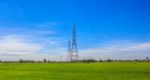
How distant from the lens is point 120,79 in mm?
31734

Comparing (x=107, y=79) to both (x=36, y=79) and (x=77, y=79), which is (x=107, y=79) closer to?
(x=77, y=79)

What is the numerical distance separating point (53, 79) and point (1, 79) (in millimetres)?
5117

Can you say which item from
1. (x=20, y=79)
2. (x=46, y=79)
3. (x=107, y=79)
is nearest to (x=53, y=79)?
(x=46, y=79)

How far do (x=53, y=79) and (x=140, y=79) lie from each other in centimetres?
874

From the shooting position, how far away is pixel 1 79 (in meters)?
31.0

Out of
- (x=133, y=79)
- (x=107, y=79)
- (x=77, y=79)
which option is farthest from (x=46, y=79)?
(x=133, y=79)

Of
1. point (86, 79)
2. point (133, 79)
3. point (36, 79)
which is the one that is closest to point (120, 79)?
point (133, 79)

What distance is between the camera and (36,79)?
31859 millimetres

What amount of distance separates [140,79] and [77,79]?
6349 mm

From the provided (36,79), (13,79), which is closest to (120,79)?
(36,79)

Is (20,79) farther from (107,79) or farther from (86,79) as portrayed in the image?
(107,79)

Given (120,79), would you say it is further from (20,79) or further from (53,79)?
(20,79)

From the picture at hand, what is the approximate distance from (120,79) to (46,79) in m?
7.45

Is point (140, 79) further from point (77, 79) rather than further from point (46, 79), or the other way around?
point (46, 79)
